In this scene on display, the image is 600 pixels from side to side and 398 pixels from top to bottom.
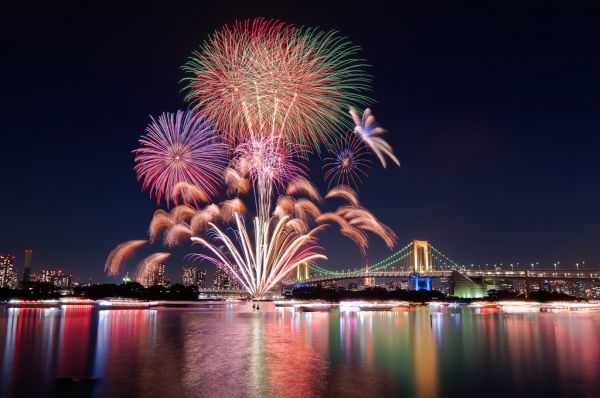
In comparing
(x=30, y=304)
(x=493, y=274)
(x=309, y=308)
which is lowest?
(x=309, y=308)

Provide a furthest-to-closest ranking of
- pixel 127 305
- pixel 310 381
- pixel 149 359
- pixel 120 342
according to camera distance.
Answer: pixel 127 305 < pixel 120 342 < pixel 149 359 < pixel 310 381

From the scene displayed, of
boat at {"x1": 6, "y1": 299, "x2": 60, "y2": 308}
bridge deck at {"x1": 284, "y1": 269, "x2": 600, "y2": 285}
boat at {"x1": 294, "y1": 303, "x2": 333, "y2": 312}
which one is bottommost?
boat at {"x1": 294, "y1": 303, "x2": 333, "y2": 312}

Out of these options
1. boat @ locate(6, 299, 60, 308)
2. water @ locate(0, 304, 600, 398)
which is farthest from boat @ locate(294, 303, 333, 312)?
boat @ locate(6, 299, 60, 308)

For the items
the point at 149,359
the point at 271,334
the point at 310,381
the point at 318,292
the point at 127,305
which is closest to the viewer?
the point at 310,381

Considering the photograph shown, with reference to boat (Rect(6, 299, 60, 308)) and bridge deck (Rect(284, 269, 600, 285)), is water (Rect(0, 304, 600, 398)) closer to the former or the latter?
boat (Rect(6, 299, 60, 308))

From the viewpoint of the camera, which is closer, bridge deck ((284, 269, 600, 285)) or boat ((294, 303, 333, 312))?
boat ((294, 303, 333, 312))

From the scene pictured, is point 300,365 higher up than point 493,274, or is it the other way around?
point 493,274

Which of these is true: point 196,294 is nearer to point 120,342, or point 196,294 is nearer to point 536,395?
point 120,342

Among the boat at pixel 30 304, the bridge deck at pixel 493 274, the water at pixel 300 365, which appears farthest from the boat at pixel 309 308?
the bridge deck at pixel 493 274

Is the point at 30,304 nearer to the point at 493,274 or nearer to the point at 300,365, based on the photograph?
the point at 300,365

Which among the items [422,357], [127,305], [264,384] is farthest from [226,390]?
[127,305]

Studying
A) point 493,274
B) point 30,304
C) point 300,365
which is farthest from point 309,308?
point 493,274
